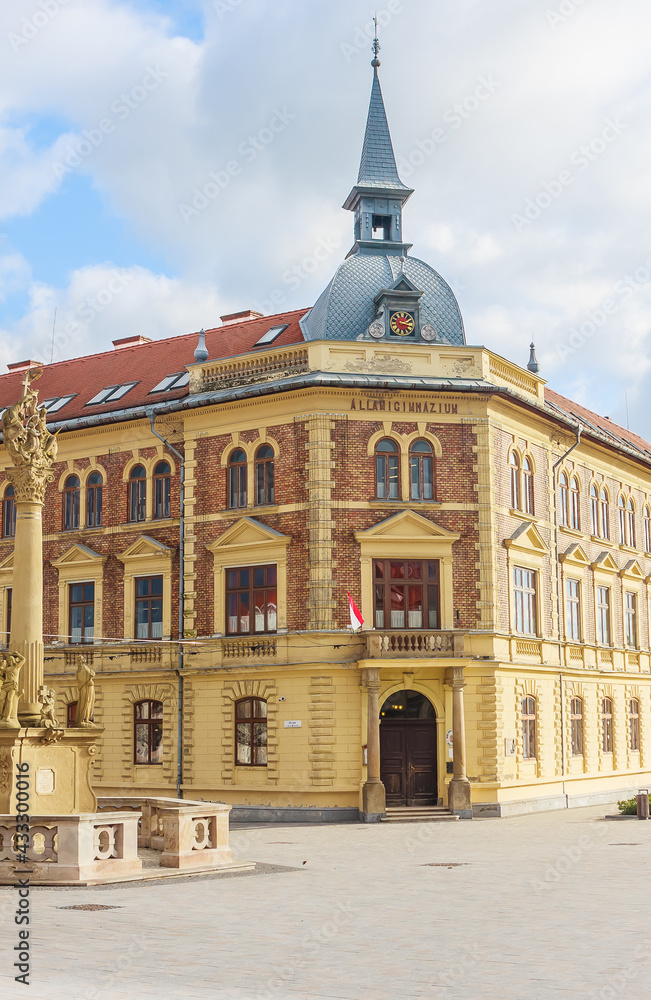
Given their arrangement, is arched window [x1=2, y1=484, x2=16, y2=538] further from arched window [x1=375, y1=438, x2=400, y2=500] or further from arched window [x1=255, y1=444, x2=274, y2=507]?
arched window [x1=375, y1=438, x2=400, y2=500]

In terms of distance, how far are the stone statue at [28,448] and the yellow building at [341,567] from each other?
40.6ft

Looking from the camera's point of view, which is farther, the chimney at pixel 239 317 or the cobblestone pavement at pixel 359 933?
the chimney at pixel 239 317

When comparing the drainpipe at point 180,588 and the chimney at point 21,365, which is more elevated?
the chimney at point 21,365

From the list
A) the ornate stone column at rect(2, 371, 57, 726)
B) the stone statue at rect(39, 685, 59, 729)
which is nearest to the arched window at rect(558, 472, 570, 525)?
the ornate stone column at rect(2, 371, 57, 726)

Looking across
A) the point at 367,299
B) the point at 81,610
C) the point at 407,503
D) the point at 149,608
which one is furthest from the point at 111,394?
the point at 407,503

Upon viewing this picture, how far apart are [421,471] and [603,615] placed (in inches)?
458

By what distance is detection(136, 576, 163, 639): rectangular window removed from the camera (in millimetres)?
36469

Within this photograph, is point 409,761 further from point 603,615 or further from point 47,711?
point 47,711

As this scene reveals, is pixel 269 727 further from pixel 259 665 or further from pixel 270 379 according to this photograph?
pixel 270 379

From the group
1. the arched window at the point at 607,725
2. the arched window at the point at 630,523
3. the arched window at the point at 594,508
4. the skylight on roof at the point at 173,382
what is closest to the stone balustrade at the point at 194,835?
the skylight on roof at the point at 173,382

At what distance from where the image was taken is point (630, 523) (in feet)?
150

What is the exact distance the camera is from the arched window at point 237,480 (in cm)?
3512

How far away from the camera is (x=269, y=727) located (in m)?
33.0

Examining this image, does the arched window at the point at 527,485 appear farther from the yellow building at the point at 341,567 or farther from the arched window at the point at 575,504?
the arched window at the point at 575,504
